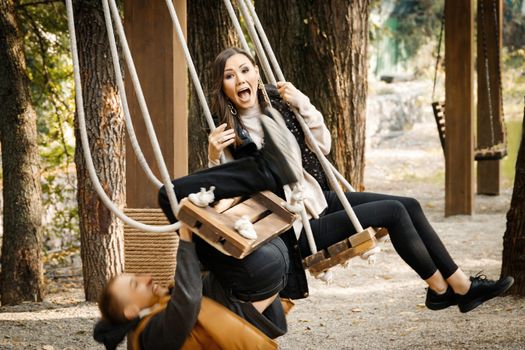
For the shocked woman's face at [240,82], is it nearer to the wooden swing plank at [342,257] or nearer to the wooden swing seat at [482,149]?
the wooden swing plank at [342,257]

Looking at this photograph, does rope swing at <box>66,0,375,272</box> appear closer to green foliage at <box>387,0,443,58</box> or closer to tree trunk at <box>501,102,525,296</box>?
tree trunk at <box>501,102,525,296</box>

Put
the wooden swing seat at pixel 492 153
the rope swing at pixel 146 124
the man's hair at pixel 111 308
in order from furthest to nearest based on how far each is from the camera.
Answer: the wooden swing seat at pixel 492 153 → the rope swing at pixel 146 124 → the man's hair at pixel 111 308

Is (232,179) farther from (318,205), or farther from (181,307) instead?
(318,205)

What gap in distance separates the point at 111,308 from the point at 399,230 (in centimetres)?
106

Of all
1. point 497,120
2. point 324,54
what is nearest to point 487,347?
point 324,54

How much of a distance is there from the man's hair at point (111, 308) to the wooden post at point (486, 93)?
7.35m

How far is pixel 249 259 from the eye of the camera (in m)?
2.79

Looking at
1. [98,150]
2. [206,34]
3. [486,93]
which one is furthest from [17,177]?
[486,93]

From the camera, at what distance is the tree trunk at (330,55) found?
6715mm

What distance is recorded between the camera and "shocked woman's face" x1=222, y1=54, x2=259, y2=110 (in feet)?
11.0

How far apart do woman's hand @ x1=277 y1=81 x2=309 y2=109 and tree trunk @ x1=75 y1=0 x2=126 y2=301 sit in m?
2.63

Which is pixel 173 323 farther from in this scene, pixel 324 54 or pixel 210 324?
pixel 324 54

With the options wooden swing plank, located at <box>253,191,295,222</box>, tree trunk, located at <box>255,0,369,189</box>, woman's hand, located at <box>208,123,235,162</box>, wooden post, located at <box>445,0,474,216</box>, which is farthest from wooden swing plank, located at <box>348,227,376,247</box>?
wooden post, located at <box>445,0,474,216</box>

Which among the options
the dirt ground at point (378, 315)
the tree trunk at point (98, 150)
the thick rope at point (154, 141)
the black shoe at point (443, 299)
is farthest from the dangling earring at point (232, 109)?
the tree trunk at point (98, 150)
